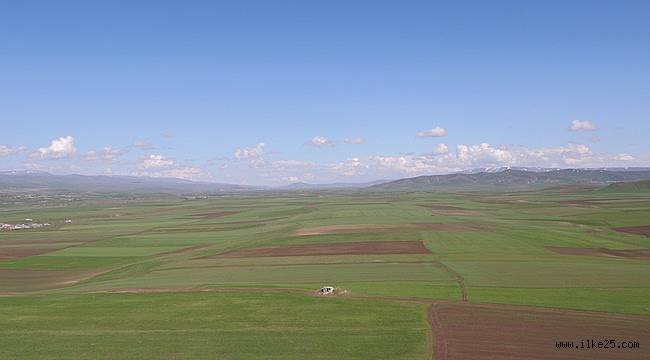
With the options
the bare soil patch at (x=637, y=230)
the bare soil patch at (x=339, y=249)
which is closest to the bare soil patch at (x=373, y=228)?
the bare soil patch at (x=339, y=249)

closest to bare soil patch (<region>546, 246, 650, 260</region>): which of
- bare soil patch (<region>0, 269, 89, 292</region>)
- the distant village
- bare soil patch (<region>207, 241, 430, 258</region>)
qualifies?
bare soil patch (<region>207, 241, 430, 258</region>)

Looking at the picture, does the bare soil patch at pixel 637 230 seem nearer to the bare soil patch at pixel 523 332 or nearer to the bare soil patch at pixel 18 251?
the bare soil patch at pixel 523 332

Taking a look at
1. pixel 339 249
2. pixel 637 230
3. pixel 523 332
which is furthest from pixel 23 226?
pixel 637 230

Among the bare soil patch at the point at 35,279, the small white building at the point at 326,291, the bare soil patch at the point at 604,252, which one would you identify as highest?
the small white building at the point at 326,291

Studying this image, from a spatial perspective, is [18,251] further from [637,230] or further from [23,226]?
[637,230]

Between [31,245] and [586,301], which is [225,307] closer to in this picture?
[586,301]

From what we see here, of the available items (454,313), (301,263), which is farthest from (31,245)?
(454,313)

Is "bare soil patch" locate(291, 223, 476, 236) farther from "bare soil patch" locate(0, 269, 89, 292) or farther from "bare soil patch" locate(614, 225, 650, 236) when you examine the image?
"bare soil patch" locate(0, 269, 89, 292)
